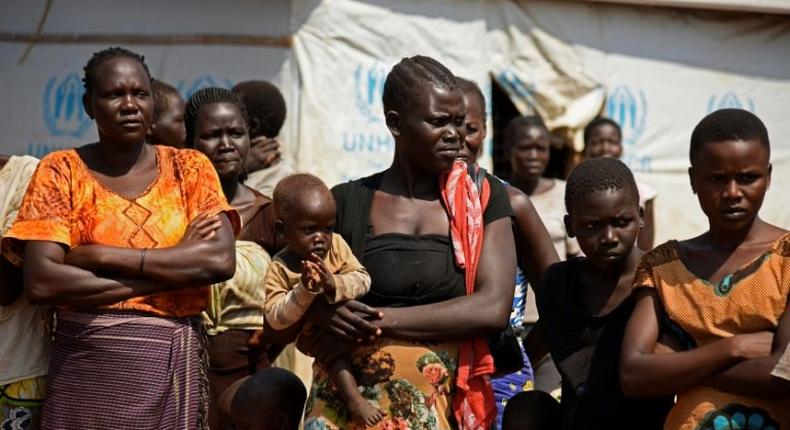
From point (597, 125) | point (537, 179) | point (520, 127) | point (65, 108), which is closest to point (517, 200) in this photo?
→ point (537, 179)

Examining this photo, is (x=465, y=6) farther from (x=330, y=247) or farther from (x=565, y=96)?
(x=330, y=247)

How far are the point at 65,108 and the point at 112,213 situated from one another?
503 cm

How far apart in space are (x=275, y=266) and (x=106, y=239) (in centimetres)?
62

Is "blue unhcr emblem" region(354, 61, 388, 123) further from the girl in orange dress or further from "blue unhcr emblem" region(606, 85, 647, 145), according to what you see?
the girl in orange dress

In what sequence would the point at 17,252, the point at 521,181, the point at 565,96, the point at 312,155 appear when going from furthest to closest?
the point at 565,96
the point at 312,155
the point at 521,181
the point at 17,252

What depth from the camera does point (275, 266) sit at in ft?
14.1

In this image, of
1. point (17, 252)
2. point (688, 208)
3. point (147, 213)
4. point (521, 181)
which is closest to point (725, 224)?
point (147, 213)

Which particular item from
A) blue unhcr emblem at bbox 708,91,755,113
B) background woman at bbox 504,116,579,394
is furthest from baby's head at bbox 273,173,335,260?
blue unhcr emblem at bbox 708,91,755,113

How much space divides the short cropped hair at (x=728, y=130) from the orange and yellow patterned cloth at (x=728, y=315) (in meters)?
0.34

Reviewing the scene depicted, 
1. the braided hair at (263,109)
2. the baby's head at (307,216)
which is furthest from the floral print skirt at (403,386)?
the braided hair at (263,109)

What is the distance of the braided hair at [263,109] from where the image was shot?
6.96m

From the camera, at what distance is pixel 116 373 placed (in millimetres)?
4371

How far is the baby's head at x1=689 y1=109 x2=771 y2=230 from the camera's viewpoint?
3.93 meters

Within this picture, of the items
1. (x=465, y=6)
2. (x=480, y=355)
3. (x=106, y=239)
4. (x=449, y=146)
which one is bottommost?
(x=480, y=355)
